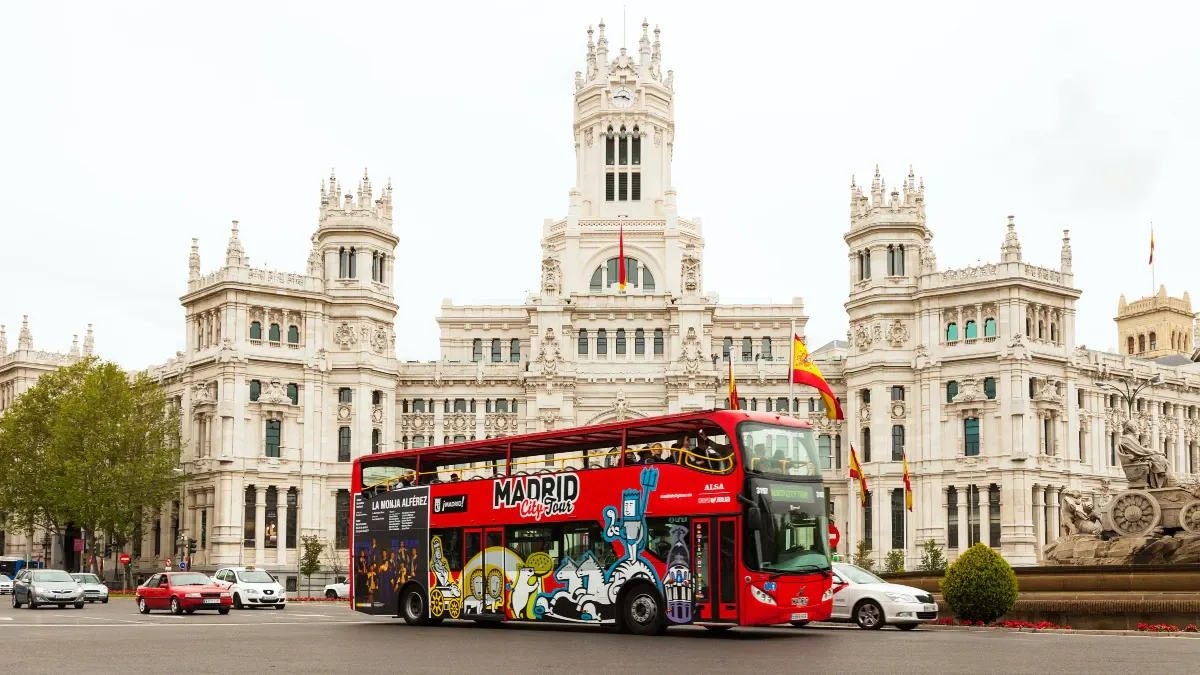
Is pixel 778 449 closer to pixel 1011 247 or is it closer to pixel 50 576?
pixel 50 576

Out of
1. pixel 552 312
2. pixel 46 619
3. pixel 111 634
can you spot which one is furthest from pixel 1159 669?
pixel 552 312

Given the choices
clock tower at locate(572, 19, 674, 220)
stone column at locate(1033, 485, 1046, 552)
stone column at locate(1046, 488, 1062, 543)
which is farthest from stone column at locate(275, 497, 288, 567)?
stone column at locate(1046, 488, 1062, 543)

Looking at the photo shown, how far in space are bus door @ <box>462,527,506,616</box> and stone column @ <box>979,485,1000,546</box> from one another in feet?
200

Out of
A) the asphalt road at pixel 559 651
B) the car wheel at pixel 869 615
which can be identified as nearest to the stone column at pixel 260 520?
the asphalt road at pixel 559 651

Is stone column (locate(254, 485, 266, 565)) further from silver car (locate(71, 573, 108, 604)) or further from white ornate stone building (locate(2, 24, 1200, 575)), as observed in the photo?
silver car (locate(71, 573, 108, 604))

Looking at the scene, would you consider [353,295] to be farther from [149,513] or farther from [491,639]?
[491,639]

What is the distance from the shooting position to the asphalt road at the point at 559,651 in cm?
2383

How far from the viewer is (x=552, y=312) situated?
102 metres

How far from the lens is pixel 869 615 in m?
36.8

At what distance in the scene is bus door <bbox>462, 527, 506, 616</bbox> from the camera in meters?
36.6

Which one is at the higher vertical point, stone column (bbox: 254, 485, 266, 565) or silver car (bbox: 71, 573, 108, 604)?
stone column (bbox: 254, 485, 266, 565)

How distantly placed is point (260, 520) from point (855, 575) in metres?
64.2

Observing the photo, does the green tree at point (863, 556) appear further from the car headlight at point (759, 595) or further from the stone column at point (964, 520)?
the car headlight at point (759, 595)

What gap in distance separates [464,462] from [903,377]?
205 feet
